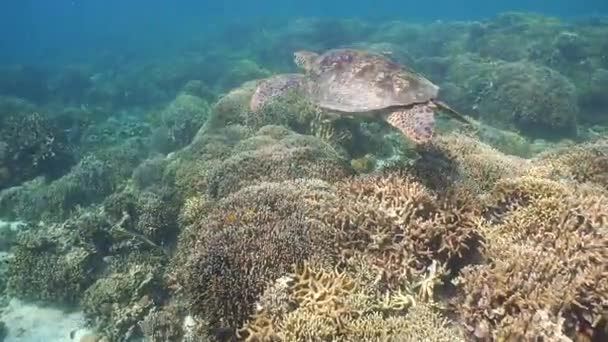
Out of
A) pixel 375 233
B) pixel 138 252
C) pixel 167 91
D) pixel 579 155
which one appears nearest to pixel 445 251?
pixel 375 233

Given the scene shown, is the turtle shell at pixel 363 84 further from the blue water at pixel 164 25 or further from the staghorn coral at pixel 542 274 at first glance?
the blue water at pixel 164 25

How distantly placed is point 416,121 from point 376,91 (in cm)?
91

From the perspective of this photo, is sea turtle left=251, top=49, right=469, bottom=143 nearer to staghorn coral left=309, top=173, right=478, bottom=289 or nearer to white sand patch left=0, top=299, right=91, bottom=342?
staghorn coral left=309, top=173, right=478, bottom=289

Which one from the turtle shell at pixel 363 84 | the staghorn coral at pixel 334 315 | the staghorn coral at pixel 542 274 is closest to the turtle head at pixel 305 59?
the turtle shell at pixel 363 84

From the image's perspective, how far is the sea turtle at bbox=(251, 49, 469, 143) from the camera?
5.85 meters

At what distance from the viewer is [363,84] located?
6645 mm

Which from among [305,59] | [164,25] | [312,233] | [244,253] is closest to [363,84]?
[305,59]

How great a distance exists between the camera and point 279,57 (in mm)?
28562

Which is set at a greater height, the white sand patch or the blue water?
the white sand patch

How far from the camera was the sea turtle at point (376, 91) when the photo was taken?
5.85 m

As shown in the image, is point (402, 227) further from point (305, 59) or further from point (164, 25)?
point (164, 25)

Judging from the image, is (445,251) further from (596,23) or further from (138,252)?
(596,23)

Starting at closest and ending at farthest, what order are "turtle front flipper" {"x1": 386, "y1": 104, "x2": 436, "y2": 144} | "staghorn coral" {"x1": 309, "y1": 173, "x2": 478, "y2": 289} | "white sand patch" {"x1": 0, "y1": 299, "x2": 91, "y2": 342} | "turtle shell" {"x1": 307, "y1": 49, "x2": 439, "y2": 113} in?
"staghorn coral" {"x1": 309, "y1": 173, "x2": 478, "y2": 289} → "turtle front flipper" {"x1": 386, "y1": 104, "x2": 436, "y2": 144} → "turtle shell" {"x1": 307, "y1": 49, "x2": 439, "y2": 113} → "white sand patch" {"x1": 0, "y1": 299, "x2": 91, "y2": 342}

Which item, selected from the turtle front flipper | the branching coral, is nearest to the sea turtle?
the turtle front flipper
